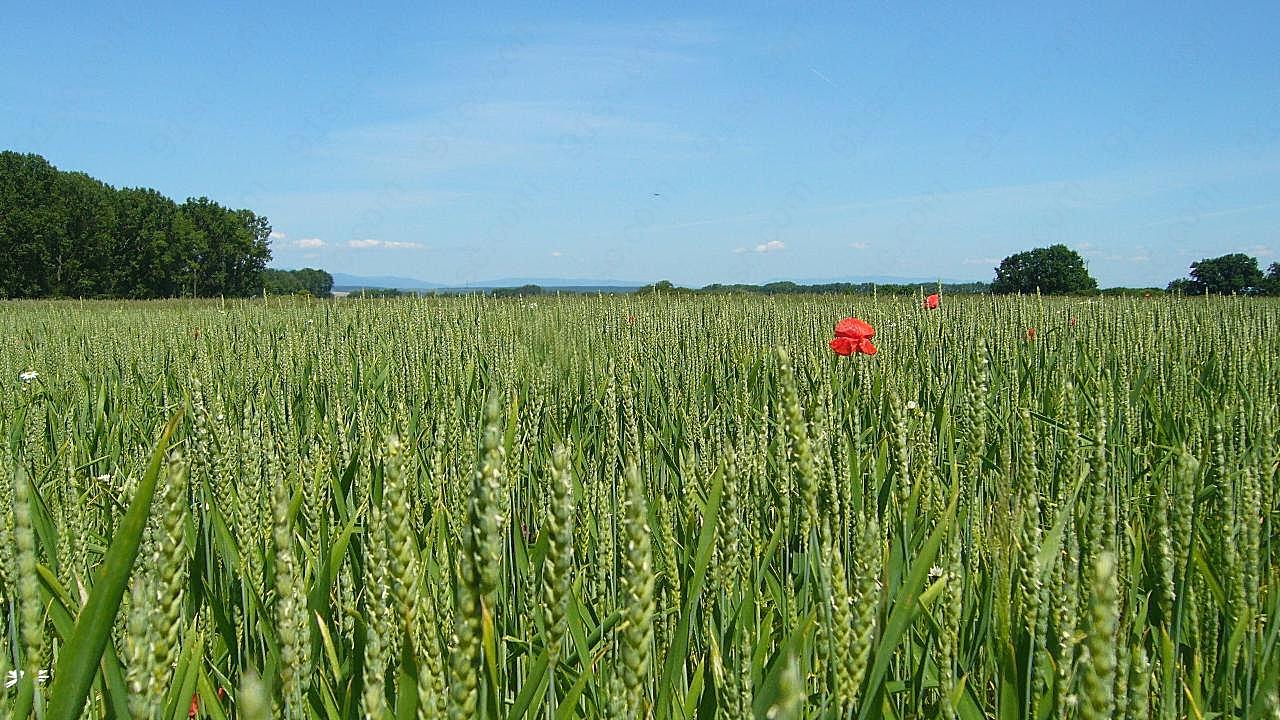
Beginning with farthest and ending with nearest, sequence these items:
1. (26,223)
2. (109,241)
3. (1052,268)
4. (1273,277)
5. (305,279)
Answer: (305,279) < (109,241) < (26,223) < (1052,268) < (1273,277)

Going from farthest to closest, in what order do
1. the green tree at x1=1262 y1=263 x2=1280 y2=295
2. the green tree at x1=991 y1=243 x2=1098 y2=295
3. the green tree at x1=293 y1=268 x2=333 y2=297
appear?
the green tree at x1=293 y1=268 x2=333 y2=297 → the green tree at x1=991 y1=243 x2=1098 y2=295 → the green tree at x1=1262 y1=263 x2=1280 y2=295

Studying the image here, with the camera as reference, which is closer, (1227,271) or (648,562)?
(648,562)

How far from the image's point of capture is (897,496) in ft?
4.53

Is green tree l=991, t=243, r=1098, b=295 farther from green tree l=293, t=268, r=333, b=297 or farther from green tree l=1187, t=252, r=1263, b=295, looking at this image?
green tree l=293, t=268, r=333, b=297

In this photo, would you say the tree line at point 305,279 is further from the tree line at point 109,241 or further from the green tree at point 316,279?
the tree line at point 109,241

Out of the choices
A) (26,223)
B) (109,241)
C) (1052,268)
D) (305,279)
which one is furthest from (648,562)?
(305,279)

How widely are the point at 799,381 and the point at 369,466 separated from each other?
2.22 metres

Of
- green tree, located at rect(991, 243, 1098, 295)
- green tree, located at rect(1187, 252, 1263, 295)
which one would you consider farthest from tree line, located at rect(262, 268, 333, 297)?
green tree, located at rect(1187, 252, 1263, 295)

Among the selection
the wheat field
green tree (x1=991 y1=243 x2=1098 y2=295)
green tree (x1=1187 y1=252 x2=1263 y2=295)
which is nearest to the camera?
the wheat field

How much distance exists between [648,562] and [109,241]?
55929mm

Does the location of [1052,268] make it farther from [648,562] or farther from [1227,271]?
[648,562]

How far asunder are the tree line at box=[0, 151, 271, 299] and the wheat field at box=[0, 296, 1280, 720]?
43.7 m

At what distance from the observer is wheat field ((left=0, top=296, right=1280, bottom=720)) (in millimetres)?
591

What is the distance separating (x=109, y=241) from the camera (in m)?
46.9
